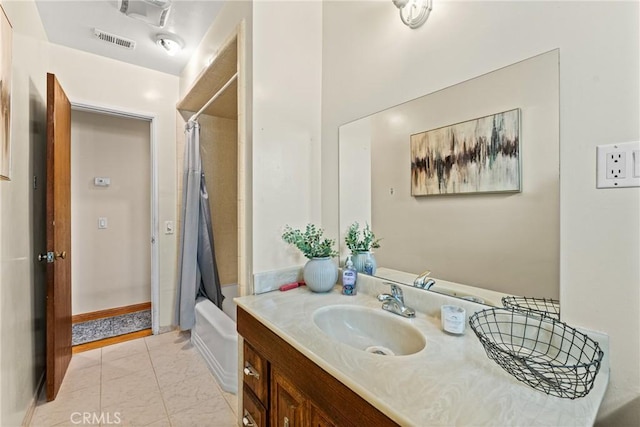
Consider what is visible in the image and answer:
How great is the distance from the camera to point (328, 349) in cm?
84

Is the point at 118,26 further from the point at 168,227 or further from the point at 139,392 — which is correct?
the point at 139,392

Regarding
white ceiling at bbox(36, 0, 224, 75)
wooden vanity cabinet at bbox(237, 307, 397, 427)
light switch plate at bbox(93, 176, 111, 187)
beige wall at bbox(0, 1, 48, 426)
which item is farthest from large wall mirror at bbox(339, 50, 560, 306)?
light switch plate at bbox(93, 176, 111, 187)

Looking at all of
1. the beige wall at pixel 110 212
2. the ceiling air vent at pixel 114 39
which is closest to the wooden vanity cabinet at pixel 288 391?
the ceiling air vent at pixel 114 39

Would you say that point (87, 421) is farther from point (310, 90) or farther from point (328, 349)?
point (310, 90)

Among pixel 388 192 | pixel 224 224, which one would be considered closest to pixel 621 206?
pixel 388 192

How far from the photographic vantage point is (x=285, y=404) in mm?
974

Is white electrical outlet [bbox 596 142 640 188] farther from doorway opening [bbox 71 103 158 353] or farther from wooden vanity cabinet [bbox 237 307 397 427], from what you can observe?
doorway opening [bbox 71 103 158 353]

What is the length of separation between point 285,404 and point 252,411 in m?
0.35

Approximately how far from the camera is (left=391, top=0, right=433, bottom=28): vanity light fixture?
1.15 m

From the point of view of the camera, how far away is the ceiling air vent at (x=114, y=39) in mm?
2044

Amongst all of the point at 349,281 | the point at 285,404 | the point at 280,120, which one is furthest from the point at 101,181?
the point at 285,404

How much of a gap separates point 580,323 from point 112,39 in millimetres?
3086

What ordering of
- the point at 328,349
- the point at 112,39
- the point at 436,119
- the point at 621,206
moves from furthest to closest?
the point at 112,39
the point at 436,119
the point at 328,349
the point at 621,206

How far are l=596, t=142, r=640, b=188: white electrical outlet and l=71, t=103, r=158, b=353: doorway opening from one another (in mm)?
3036
